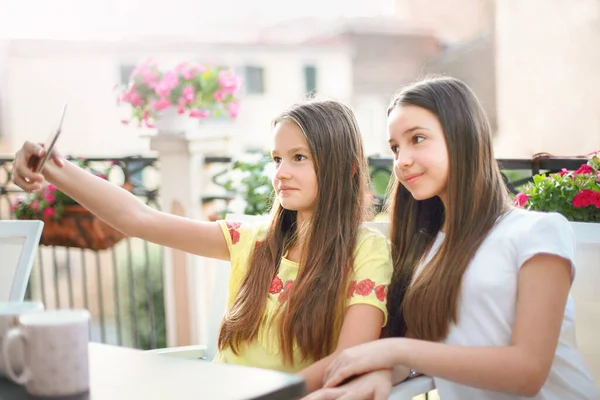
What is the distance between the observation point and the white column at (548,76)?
45.4ft

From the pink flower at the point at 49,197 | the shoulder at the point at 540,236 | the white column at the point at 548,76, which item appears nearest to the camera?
the shoulder at the point at 540,236

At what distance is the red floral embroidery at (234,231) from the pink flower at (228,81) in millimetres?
1686

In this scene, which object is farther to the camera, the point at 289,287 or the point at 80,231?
the point at 80,231

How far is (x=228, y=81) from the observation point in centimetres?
332

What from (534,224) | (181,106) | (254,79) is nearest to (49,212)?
(181,106)

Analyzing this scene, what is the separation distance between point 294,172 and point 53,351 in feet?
2.38

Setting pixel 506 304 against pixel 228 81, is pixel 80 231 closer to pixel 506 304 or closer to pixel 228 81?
pixel 228 81

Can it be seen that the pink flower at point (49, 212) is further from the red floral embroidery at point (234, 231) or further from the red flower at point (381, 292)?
the red flower at point (381, 292)

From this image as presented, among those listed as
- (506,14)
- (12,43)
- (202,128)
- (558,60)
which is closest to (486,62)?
(506,14)

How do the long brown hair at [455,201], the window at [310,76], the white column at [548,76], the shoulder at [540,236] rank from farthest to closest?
the window at [310,76], the white column at [548,76], the long brown hair at [455,201], the shoulder at [540,236]

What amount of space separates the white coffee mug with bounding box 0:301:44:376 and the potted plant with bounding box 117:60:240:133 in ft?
7.45

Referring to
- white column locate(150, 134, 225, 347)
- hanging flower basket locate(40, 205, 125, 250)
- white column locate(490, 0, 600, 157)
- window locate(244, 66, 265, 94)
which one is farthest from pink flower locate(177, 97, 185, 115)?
window locate(244, 66, 265, 94)

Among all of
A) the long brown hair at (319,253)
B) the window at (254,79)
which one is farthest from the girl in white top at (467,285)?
the window at (254,79)

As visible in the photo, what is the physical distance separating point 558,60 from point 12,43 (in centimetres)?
1358
